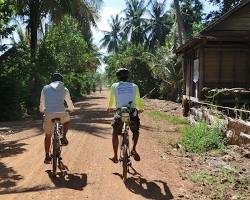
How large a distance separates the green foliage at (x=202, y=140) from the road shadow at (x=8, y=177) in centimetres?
463

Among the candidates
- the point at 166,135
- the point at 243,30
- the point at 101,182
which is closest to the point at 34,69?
the point at 243,30

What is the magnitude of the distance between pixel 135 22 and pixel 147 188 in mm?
62197

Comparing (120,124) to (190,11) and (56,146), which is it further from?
(190,11)

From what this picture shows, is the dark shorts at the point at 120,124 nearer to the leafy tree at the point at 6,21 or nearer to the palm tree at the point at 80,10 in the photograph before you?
the leafy tree at the point at 6,21

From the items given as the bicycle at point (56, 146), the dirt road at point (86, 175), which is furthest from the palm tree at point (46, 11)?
the bicycle at point (56, 146)

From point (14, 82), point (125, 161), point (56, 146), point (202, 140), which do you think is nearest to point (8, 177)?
point (56, 146)

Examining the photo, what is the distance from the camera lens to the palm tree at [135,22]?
6662 centimetres

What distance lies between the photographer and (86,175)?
28.9 feet

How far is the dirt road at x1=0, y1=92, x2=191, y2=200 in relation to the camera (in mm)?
7551

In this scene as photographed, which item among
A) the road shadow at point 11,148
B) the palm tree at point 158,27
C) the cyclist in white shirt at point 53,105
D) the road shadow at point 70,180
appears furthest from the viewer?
the palm tree at point 158,27

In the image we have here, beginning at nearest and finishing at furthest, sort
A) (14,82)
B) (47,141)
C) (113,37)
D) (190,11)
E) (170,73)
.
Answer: (47,141), (14,82), (170,73), (190,11), (113,37)

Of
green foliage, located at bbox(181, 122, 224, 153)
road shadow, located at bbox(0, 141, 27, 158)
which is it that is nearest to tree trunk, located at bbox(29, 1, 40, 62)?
road shadow, located at bbox(0, 141, 27, 158)

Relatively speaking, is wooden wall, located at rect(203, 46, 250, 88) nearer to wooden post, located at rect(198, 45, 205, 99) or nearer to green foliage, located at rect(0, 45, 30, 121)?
wooden post, located at rect(198, 45, 205, 99)

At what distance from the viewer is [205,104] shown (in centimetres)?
1805
